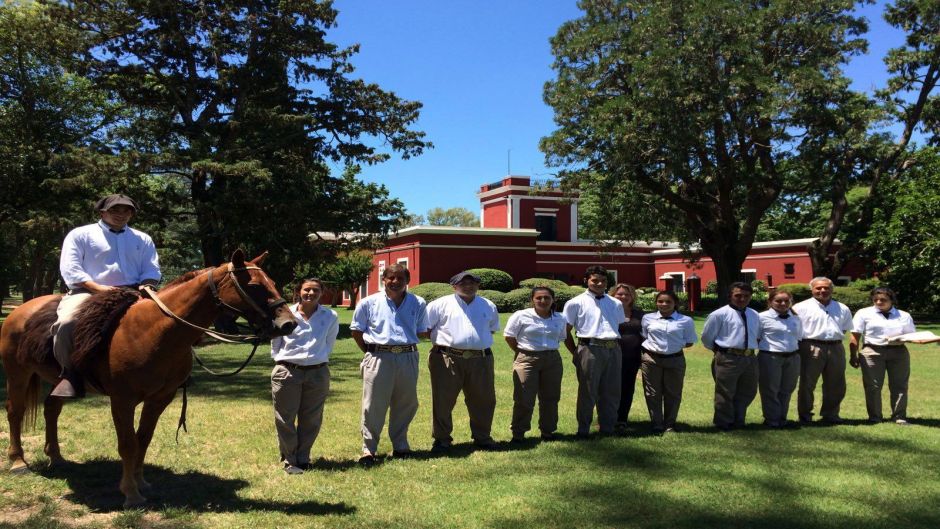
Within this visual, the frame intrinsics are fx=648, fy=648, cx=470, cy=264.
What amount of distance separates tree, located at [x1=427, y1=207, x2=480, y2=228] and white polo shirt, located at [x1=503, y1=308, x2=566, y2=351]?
83378 millimetres

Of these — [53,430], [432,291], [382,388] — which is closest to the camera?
[53,430]

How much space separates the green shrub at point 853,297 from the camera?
89.9 ft

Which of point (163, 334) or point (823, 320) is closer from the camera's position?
point (163, 334)

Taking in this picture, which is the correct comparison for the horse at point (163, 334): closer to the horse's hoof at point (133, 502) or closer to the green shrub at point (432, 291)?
the horse's hoof at point (133, 502)

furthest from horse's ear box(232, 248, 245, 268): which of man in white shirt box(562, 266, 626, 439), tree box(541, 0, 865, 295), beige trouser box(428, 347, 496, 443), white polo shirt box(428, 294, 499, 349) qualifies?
tree box(541, 0, 865, 295)

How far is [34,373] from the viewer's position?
5.99 metres

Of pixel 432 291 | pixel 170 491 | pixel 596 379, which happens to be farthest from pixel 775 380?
pixel 432 291

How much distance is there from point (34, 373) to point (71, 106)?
22.1 meters

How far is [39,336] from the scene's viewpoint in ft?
18.2

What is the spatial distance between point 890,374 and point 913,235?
2378cm

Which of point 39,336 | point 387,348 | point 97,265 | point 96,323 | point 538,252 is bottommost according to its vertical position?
point 387,348

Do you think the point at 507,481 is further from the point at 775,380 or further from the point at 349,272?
the point at 349,272

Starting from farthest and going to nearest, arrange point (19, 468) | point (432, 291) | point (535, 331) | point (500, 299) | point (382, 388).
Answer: point (432, 291) → point (500, 299) → point (535, 331) → point (382, 388) → point (19, 468)

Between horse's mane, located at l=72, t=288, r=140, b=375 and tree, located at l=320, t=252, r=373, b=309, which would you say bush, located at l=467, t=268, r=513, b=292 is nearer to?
tree, located at l=320, t=252, r=373, b=309
